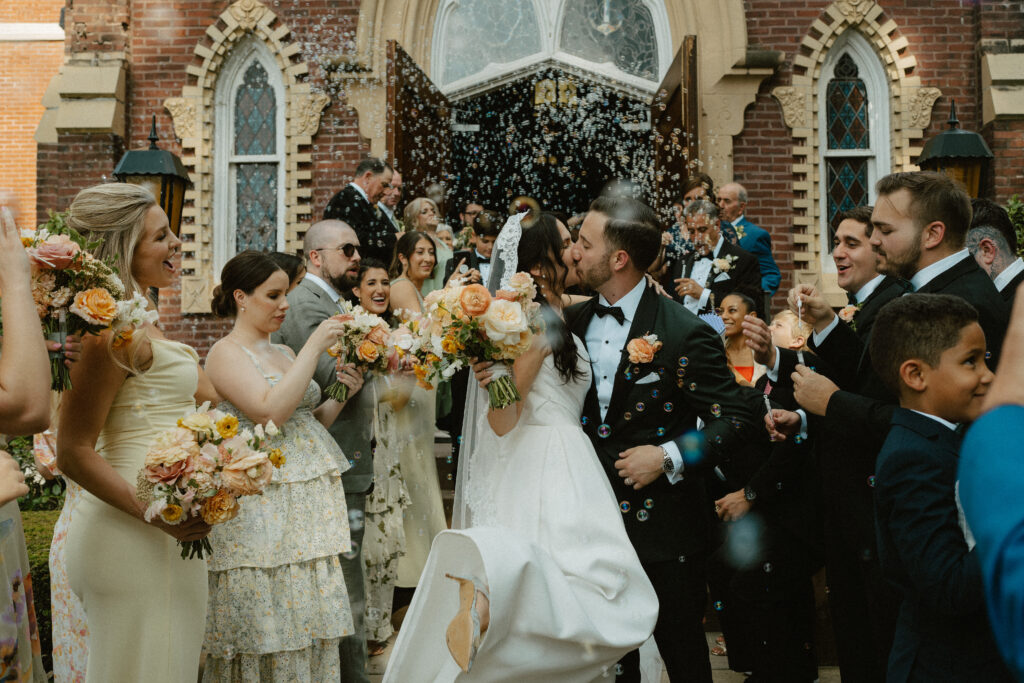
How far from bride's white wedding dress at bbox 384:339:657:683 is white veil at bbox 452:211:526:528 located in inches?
1.9

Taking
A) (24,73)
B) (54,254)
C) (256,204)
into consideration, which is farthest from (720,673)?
(24,73)

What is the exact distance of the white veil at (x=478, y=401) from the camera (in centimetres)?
368

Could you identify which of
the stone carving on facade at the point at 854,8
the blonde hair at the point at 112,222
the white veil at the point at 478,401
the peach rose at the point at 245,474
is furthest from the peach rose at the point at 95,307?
the stone carving on facade at the point at 854,8

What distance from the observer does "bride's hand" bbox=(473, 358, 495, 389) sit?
3.39 m

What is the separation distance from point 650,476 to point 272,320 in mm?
1933

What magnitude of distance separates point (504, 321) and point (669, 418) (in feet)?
3.00

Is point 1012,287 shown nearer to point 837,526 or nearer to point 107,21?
point 837,526

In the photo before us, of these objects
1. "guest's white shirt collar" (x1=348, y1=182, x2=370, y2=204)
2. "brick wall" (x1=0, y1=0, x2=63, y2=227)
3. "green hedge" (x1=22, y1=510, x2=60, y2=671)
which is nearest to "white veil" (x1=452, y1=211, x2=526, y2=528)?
"green hedge" (x1=22, y1=510, x2=60, y2=671)

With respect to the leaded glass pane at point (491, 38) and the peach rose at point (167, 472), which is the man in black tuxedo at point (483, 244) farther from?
the leaded glass pane at point (491, 38)

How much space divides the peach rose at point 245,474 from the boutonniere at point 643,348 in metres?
1.46

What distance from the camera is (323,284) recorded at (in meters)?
5.16

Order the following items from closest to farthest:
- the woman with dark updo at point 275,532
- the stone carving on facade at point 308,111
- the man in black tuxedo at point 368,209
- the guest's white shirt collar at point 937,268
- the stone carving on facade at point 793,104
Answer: the guest's white shirt collar at point 937,268, the woman with dark updo at point 275,532, the man in black tuxedo at point 368,209, the stone carving on facade at point 793,104, the stone carving on facade at point 308,111

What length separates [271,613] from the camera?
3.94m

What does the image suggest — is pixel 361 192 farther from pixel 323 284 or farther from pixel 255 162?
pixel 255 162
